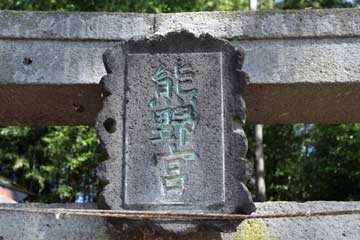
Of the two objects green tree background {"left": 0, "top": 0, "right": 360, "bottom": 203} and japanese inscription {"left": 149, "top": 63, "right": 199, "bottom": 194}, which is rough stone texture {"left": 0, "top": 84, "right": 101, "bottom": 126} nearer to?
japanese inscription {"left": 149, "top": 63, "right": 199, "bottom": 194}

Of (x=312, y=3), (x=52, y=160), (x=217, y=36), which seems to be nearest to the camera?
(x=217, y=36)

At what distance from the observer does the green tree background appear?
20.9ft

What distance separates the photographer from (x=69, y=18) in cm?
248

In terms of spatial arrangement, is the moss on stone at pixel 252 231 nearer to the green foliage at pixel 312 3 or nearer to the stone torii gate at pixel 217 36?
the stone torii gate at pixel 217 36

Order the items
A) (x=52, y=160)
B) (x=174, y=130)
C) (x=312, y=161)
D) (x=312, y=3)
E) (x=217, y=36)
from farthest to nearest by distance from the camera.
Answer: (x=312, y=3)
(x=312, y=161)
(x=52, y=160)
(x=217, y=36)
(x=174, y=130)

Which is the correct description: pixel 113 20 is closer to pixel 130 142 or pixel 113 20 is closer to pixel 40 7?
pixel 130 142

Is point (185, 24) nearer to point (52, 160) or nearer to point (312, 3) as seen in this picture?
point (52, 160)

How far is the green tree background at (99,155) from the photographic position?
6363 mm

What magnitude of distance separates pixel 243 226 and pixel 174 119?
0.51 m

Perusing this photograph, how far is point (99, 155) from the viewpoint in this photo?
6102 millimetres

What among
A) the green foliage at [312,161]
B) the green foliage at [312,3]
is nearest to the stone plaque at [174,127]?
Result: the green foliage at [312,161]

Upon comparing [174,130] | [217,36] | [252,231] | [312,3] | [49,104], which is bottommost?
[252,231]

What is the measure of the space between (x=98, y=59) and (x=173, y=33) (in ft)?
1.18

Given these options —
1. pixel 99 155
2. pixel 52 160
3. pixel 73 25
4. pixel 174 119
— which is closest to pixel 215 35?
pixel 174 119
